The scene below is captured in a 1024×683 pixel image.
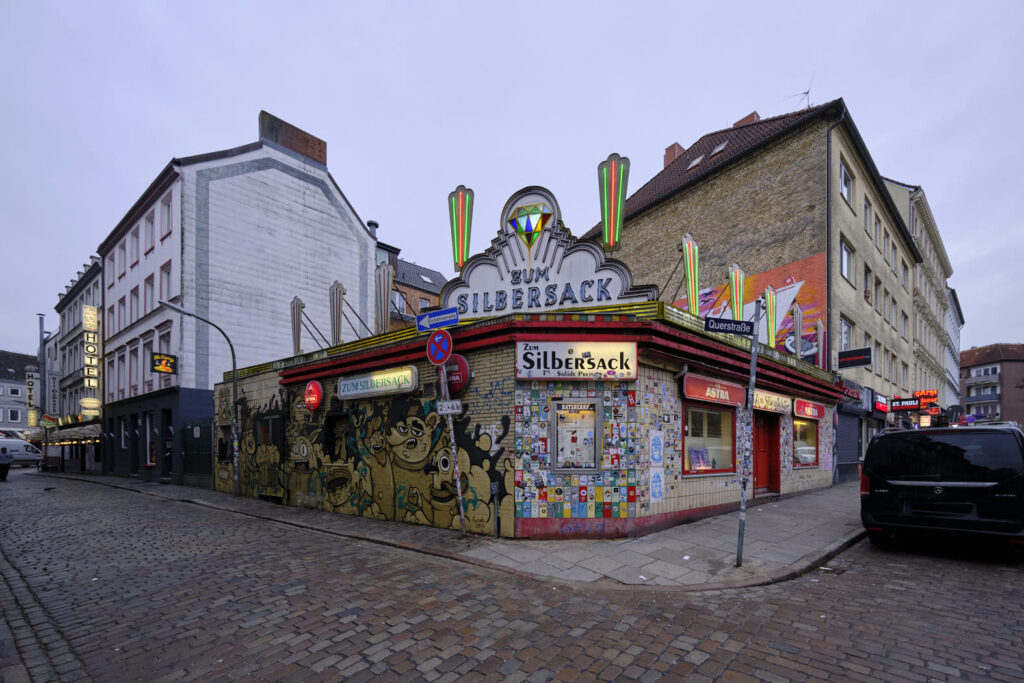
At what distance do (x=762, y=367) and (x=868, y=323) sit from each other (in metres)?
12.0

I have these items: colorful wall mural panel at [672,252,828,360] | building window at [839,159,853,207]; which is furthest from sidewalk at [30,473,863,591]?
building window at [839,159,853,207]

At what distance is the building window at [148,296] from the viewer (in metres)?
22.9

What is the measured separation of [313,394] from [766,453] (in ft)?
38.8

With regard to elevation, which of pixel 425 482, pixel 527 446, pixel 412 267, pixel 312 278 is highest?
pixel 412 267

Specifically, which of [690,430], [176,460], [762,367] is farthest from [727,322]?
[176,460]

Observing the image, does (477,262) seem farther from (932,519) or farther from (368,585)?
(932,519)

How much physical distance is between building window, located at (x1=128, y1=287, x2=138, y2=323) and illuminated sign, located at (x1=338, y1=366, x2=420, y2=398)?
1903cm

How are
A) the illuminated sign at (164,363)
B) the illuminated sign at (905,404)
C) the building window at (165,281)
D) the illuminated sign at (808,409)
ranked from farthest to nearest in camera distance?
the illuminated sign at (905,404), the building window at (165,281), the illuminated sign at (164,363), the illuminated sign at (808,409)

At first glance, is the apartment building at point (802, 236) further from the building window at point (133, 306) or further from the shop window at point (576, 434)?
the building window at point (133, 306)

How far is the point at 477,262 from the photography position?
418 inches

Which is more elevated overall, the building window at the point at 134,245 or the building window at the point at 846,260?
the building window at the point at 134,245

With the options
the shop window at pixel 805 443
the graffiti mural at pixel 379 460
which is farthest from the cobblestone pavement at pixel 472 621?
the shop window at pixel 805 443

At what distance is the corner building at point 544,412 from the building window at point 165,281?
39.8 ft

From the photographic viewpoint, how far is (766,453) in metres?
13.2
